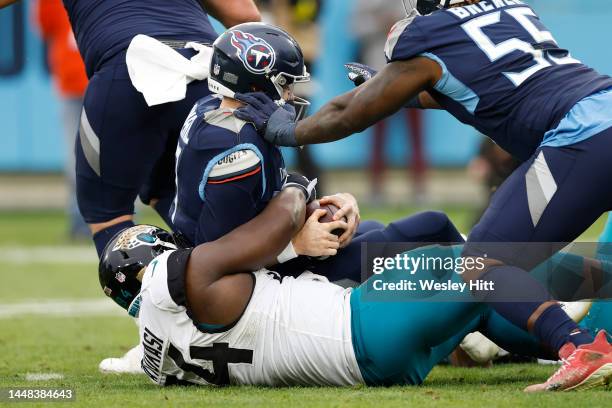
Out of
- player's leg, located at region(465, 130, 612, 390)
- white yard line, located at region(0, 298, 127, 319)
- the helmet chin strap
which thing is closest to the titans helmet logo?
the helmet chin strap

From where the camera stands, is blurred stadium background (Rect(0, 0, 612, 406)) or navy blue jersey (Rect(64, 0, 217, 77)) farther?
blurred stadium background (Rect(0, 0, 612, 406))

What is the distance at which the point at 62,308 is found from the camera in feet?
23.0

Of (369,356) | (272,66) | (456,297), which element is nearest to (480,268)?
(456,297)

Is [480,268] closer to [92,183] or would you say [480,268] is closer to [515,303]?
[515,303]

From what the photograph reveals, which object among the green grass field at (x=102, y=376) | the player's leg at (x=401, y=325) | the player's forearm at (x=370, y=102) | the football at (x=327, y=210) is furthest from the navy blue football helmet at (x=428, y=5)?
the green grass field at (x=102, y=376)

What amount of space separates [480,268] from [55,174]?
397 inches

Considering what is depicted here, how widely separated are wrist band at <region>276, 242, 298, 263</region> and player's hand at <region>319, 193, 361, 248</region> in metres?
0.25

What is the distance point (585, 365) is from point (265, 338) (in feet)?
3.45

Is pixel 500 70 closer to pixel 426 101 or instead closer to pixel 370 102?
pixel 370 102

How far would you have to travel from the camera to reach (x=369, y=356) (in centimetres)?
405

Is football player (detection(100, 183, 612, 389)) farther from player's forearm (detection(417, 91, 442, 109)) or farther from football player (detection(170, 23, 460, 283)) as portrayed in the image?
player's forearm (detection(417, 91, 442, 109))

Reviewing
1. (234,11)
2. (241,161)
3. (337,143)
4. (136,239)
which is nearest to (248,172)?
(241,161)

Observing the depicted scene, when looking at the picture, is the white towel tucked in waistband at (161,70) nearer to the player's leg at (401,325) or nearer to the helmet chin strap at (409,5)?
the helmet chin strap at (409,5)

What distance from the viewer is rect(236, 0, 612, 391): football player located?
13.1ft
